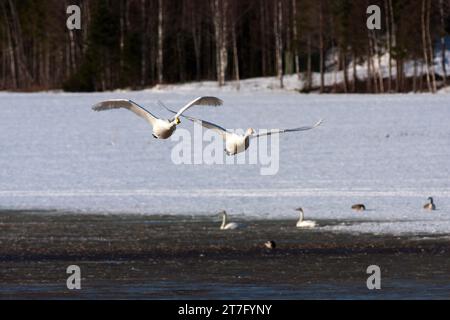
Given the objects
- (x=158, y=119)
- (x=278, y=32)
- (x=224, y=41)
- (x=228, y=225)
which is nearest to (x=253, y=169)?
(x=228, y=225)

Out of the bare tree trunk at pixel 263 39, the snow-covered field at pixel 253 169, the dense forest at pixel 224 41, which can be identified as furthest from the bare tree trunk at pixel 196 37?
the snow-covered field at pixel 253 169

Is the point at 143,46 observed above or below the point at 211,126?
above

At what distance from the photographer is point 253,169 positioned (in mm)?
22391

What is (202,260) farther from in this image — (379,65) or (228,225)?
(379,65)

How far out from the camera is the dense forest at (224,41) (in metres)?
51.7

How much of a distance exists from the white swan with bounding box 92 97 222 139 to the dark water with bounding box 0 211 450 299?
162 cm

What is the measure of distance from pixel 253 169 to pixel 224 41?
3375cm

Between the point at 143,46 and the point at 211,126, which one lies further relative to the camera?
the point at 143,46

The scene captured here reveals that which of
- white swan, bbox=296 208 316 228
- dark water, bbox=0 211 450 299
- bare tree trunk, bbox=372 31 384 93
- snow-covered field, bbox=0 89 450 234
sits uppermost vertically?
bare tree trunk, bbox=372 31 384 93

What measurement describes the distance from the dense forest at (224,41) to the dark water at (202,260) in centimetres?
3282

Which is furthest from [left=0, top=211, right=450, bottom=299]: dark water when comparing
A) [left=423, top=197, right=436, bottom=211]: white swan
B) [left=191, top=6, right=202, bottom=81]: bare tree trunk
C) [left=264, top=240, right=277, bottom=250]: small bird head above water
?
[left=191, top=6, right=202, bottom=81]: bare tree trunk

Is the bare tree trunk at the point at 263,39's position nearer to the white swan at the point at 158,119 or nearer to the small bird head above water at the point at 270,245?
the small bird head above water at the point at 270,245

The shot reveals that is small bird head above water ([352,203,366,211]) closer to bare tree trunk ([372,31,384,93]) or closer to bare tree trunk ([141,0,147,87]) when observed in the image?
bare tree trunk ([372,31,384,93])

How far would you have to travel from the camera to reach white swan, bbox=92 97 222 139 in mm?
11930
